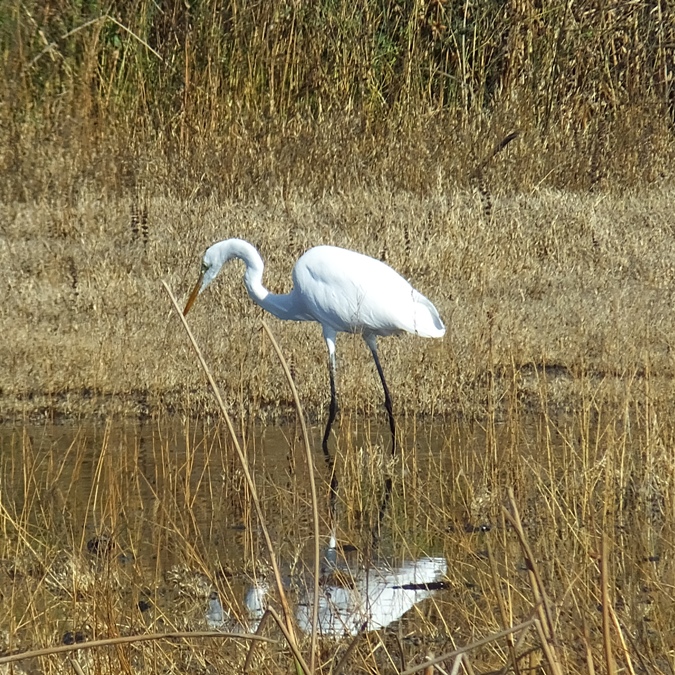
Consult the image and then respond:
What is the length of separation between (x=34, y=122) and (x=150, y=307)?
2.20 m

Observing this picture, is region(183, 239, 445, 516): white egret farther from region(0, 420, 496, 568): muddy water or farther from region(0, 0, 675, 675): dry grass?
region(0, 420, 496, 568): muddy water

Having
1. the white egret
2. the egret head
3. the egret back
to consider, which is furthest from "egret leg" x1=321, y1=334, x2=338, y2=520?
the egret head

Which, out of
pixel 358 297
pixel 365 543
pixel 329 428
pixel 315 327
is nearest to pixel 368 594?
pixel 365 543

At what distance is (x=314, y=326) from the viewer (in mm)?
6574

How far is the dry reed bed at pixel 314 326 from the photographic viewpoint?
5383 mm

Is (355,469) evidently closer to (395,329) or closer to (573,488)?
(573,488)

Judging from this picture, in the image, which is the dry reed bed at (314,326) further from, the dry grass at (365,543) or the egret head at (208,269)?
the dry grass at (365,543)

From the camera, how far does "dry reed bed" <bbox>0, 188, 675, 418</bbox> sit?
5383 mm

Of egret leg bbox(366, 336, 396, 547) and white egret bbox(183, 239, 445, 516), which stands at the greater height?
white egret bbox(183, 239, 445, 516)

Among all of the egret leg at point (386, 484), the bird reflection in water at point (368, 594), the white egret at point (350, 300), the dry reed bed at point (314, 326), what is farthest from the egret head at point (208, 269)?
the bird reflection in water at point (368, 594)

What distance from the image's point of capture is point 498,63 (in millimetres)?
8828

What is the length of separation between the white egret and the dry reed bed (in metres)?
0.20

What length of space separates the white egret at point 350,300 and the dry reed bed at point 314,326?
199 mm

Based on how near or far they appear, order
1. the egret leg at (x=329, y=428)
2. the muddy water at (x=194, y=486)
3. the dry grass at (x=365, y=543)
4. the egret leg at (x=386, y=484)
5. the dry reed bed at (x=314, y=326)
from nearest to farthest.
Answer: the dry grass at (x=365, y=543) → the muddy water at (x=194, y=486) → the egret leg at (x=386, y=484) → the egret leg at (x=329, y=428) → the dry reed bed at (x=314, y=326)
